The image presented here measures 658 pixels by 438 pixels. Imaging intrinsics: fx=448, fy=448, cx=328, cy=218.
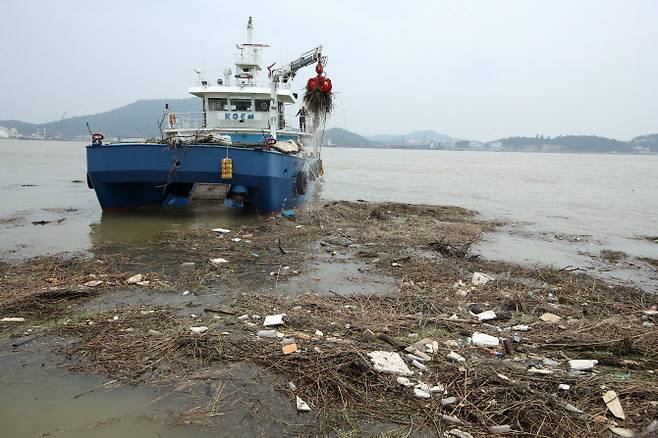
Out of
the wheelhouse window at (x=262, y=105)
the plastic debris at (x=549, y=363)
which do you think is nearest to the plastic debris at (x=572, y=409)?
the plastic debris at (x=549, y=363)

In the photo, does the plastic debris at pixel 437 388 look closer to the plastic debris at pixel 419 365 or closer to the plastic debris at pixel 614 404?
the plastic debris at pixel 419 365

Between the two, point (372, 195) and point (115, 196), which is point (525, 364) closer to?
point (115, 196)

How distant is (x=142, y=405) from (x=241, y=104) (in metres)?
11.9

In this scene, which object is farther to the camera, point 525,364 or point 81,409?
point 525,364

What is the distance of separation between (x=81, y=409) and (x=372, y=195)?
53.1ft

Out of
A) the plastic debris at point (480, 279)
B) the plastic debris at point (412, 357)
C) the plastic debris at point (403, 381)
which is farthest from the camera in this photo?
the plastic debris at point (480, 279)

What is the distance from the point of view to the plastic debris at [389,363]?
3.33 meters

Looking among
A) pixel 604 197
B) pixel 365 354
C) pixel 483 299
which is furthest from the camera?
pixel 604 197

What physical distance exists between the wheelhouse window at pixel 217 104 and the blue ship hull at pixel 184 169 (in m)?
3.65

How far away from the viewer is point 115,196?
1120 cm

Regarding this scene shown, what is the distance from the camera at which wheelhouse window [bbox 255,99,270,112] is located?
13734 millimetres

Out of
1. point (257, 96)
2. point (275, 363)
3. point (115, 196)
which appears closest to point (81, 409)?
point (275, 363)

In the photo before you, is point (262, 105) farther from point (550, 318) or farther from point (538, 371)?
point (538, 371)

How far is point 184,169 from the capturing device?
32.9ft
